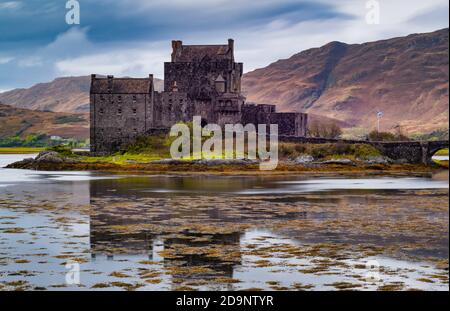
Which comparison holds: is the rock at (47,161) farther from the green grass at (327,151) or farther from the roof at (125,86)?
the green grass at (327,151)

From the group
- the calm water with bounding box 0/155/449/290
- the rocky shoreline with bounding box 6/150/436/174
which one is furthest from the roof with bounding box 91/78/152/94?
the calm water with bounding box 0/155/449/290

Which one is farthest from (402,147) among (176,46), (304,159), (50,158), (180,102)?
(50,158)

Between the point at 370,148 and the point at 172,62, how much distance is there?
93.0ft

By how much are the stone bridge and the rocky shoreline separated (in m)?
1.65

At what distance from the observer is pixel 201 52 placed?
9400cm

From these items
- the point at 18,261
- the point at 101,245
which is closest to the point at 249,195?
the point at 101,245

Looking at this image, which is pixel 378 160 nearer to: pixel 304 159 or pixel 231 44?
pixel 304 159

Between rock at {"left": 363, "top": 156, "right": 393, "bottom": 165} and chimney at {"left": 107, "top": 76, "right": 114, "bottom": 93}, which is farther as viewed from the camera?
chimney at {"left": 107, "top": 76, "right": 114, "bottom": 93}

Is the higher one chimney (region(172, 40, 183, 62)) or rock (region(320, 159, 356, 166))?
chimney (region(172, 40, 183, 62))

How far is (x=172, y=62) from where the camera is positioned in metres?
92.6

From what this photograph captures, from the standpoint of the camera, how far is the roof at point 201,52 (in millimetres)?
92875

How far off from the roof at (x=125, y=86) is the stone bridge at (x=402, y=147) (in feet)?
57.0

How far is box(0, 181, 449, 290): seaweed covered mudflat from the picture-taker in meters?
17.0

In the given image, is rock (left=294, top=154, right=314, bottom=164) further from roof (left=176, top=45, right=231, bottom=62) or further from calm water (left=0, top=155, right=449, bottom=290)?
calm water (left=0, top=155, right=449, bottom=290)
